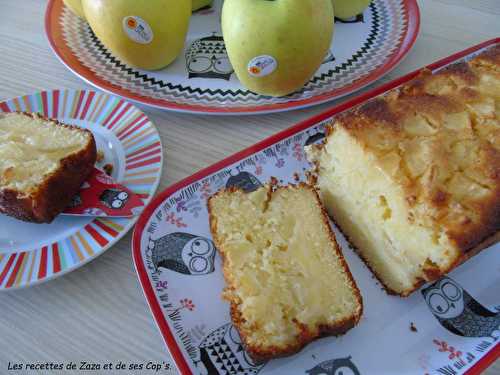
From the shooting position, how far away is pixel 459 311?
980mm

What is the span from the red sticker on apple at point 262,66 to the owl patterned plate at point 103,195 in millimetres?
355

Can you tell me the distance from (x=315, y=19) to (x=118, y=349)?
3.34ft

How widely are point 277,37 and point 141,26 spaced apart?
0.45 metres

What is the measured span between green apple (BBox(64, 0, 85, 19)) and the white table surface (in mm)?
175

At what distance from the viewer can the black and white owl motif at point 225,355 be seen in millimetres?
873

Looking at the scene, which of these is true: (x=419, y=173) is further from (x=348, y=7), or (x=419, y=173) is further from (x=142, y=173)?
(x=348, y=7)

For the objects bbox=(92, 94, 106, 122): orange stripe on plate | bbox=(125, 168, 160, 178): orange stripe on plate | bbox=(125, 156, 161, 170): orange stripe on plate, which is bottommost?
bbox=(125, 168, 160, 178): orange stripe on plate

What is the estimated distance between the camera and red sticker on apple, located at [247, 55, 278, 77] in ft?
4.07

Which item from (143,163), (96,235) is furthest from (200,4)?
(96,235)

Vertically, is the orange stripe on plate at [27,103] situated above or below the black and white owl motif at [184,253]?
above

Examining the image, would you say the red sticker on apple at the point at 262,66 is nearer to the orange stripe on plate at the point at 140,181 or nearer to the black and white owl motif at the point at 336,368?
the orange stripe on plate at the point at 140,181

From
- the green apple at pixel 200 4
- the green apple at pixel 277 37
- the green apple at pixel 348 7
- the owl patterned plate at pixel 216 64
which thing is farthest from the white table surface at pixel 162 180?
the green apple at pixel 200 4

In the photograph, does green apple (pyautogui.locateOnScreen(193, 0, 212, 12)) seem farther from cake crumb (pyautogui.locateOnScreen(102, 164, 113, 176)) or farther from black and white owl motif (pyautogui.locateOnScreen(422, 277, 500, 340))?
black and white owl motif (pyautogui.locateOnScreen(422, 277, 500, 340))

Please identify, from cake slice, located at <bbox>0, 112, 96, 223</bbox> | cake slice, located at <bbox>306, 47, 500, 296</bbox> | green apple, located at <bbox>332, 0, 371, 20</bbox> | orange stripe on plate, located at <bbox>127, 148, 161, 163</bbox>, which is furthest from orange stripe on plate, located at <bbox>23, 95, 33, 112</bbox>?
green apple, located at <bbox>332, 0, 371, 20</bbox>
